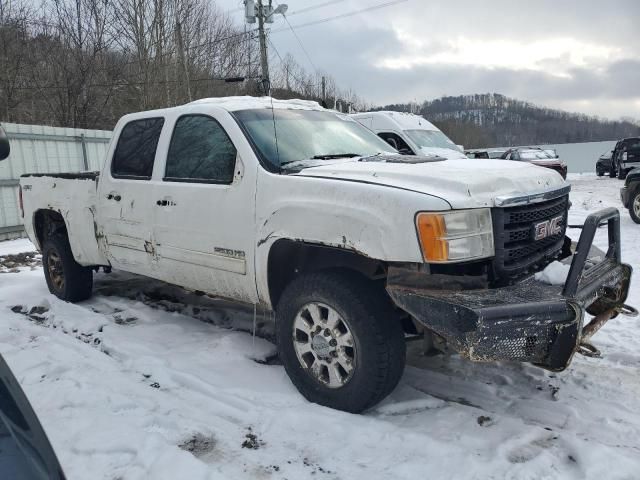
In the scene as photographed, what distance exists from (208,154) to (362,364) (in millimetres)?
1987

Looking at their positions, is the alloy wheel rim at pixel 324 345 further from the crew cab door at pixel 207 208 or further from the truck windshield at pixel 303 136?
the truck windshield at pixel 303 136

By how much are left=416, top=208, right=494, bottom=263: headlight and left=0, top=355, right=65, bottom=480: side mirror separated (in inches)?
73.3

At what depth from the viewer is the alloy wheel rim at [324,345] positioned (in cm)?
310

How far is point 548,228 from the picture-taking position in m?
3.25

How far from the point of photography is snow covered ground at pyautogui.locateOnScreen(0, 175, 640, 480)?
8.70 feet

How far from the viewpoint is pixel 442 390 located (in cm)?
351

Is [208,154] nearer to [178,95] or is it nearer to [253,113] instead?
[253,113]

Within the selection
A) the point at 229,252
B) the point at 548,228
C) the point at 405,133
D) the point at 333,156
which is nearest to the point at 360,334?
the point at 229,252

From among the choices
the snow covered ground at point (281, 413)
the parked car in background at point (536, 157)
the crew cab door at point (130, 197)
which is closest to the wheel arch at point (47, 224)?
the crew cab door at point (130, 197)

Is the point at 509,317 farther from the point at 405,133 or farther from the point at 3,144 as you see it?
the point at 405,133

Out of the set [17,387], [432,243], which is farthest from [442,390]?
[17,387]

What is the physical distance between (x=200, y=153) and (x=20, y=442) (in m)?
2.93

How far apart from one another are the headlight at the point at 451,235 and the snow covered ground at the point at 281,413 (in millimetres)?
1015

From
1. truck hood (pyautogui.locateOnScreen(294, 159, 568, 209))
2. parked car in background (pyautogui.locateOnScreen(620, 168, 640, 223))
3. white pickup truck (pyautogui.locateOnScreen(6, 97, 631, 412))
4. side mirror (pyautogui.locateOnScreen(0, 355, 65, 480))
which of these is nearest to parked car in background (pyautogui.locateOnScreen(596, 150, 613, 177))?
parked car in background (pyautogui.locateOnScreen(620, 168, 640, 223))
